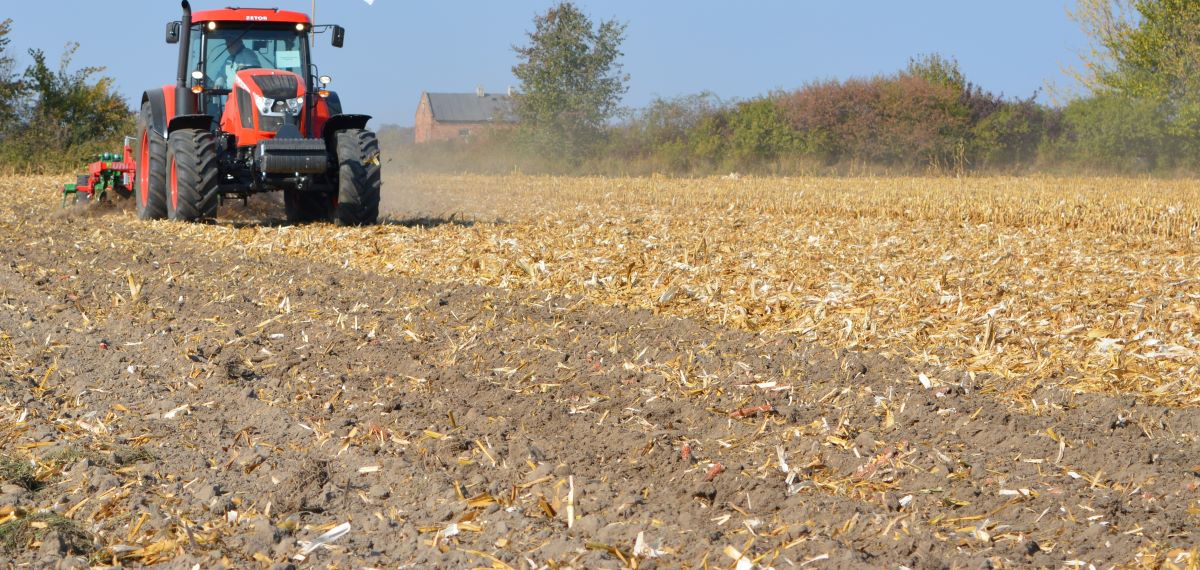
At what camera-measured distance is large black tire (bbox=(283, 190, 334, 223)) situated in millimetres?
12102

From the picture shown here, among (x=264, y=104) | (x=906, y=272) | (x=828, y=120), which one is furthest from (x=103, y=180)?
(x=828, y=120)

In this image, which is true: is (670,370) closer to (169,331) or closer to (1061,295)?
A: (169,331)

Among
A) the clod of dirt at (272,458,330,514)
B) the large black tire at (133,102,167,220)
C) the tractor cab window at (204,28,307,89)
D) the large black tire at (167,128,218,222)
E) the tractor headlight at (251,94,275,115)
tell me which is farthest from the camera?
the large black tire at (133,102,167,220)

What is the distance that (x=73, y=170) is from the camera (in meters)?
Result: 23.4

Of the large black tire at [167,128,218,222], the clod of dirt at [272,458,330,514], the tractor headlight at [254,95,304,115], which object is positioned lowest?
the clod of dirt at [272,458,330,514]

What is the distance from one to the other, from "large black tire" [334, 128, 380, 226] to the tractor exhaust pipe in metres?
1.72

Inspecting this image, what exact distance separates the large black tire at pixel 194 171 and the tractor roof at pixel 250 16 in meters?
1.22

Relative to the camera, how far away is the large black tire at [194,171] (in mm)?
10500

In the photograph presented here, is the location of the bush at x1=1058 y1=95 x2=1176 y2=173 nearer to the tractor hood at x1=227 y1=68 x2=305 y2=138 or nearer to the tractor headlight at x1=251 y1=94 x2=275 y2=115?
the tractor hood at x1=227 y1=68 x2=305 y2=138

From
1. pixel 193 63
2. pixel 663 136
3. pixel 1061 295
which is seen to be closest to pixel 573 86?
pixel 663 136

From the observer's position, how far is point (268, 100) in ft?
35.1

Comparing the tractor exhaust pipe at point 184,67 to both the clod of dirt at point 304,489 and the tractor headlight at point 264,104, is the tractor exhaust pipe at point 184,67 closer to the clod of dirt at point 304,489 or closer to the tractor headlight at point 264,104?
the tractor headlight at point 264,104

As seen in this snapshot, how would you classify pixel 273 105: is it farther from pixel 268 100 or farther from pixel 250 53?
pixel 250 53

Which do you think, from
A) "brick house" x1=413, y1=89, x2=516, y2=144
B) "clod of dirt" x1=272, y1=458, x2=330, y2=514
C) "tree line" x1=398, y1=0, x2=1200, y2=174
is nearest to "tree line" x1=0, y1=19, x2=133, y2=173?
"tree line" x1=398, y1=0, x2=1200, y2=174
